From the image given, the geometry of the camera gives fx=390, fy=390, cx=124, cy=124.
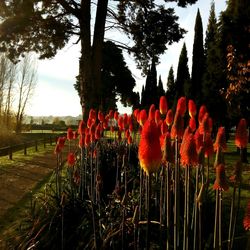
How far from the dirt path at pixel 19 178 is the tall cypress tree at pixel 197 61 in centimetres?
1823

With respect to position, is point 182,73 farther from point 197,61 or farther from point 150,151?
point 150,151

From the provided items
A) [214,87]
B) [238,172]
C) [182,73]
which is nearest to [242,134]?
[238,172]

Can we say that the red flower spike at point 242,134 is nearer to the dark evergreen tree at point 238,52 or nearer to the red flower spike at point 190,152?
the red flower spike at point 190,152

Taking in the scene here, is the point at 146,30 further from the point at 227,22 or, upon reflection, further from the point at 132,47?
the point at 227,22

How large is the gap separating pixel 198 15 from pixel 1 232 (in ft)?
104

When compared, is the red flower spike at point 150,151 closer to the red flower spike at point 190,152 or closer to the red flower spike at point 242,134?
the red flower spike at point 190,152

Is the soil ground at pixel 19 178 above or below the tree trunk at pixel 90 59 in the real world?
below

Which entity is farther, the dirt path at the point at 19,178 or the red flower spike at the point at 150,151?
the dirt path at the point at 19,178

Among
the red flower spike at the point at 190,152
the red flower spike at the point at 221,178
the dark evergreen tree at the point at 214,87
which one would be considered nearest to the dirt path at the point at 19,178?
the red flower spike at the point at 190,152

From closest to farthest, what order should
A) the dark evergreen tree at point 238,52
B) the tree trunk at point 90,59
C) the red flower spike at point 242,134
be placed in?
1. the red flower spike at point 242,134
2. the dark evergreen tree at point 238,52
3. the tree trunk at point 90,59

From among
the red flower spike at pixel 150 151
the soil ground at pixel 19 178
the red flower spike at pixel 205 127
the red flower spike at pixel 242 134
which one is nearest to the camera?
the red flower spike at pixel 150 151

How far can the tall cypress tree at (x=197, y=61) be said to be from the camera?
31344 mm

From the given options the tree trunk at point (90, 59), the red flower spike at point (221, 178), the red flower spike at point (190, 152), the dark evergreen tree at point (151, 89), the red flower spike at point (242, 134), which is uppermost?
the dark evergreen tree at point (151, 89)

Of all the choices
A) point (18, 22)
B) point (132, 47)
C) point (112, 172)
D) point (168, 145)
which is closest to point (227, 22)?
point (132, 47)
